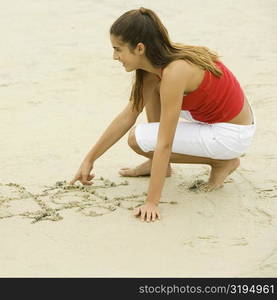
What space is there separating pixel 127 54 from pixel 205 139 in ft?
1.78

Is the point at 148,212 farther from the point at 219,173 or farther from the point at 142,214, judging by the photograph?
the point at 219,173

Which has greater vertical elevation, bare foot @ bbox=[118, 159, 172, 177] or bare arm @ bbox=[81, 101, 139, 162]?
bare arm @ bbox=[81, 101, 139, 162]

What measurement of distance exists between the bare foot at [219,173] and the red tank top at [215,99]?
227 millimetres

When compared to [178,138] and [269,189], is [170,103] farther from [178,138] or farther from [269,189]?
[269,189]

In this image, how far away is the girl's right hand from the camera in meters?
3.57

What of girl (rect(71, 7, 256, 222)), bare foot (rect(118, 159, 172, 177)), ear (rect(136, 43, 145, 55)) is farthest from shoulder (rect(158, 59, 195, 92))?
bare foot (rect(118, 159, 172, 177))

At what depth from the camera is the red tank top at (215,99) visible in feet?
11.0

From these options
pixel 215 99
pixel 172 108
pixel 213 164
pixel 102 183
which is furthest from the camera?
pixel 102 183

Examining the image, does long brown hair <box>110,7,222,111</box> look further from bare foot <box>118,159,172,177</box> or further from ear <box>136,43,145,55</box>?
bare foot <box>118,159,172,177</box>

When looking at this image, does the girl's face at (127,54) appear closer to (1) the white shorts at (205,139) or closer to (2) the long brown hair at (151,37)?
(2) the long brown hair at (151,37)

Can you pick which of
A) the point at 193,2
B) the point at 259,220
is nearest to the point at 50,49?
the point at 193,2

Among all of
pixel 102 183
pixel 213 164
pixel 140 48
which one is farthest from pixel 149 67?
pixel 102 183

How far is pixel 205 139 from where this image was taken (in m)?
3.43
